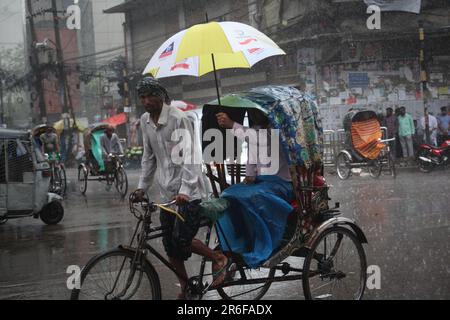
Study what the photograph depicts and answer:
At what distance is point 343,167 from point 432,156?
2.39 m

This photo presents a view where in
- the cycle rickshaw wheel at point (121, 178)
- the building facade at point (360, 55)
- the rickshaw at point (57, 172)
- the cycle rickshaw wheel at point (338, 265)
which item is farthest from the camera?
the building facade at point (360, 55)

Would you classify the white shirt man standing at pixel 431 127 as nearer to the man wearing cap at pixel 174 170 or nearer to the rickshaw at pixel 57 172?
the rickshaw at pixel 57 172

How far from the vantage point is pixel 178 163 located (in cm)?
443

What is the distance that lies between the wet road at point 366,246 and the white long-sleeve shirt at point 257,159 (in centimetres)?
114

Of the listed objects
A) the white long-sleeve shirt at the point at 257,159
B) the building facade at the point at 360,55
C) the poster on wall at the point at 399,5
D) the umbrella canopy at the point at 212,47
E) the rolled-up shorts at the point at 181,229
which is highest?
the poster on wall at the point at 399,5

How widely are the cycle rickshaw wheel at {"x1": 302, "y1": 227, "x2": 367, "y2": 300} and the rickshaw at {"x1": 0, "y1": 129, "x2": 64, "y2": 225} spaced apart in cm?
603

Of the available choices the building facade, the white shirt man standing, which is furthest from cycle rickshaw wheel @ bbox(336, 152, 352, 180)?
the building facade

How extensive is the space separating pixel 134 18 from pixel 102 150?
55.4ft

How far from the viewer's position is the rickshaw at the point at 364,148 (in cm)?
1486

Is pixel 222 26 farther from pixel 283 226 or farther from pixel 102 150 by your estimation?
pixel 102 150

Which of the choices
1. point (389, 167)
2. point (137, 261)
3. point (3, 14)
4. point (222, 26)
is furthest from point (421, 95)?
point (3, 14)

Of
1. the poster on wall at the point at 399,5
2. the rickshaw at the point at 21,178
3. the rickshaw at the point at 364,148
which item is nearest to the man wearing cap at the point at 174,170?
the rickshaw at the point at 21,178

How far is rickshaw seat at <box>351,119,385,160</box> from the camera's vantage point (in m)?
14.9

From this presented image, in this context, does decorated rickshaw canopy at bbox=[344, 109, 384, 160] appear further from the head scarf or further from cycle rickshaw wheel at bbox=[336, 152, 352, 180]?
the head scarf
